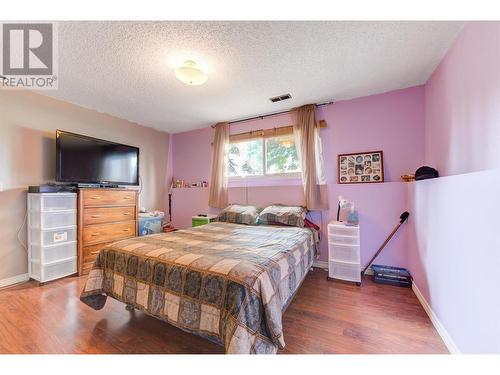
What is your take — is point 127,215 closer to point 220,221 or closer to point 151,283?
point 220,221

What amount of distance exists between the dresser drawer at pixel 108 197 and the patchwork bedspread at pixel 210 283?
1451mm

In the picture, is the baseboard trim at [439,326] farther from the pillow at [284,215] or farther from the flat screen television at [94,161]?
the flat screen television at [94,161]

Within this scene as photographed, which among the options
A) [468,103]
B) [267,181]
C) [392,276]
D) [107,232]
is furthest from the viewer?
[267,181]

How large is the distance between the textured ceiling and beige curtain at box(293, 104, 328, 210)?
260 mm

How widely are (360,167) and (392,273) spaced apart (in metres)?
1.39

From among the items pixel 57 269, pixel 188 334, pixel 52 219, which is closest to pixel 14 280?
pixel 57 269

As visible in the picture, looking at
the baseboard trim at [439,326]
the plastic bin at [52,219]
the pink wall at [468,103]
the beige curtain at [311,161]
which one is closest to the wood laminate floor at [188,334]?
the baseboard trim at [439,326]

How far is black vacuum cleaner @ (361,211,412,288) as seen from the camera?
91.4 inches

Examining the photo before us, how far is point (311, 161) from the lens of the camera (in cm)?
299

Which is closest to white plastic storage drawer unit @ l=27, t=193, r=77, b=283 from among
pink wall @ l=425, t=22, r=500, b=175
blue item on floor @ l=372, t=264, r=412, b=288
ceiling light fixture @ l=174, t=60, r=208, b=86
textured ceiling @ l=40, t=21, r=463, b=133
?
textured ceiling @ l=40, t=21, r=463, b=133

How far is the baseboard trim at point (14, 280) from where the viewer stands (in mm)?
2339

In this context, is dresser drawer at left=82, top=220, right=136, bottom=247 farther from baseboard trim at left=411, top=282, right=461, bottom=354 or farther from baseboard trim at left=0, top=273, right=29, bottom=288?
baseboard trim at left=411, top=282, right=461, bottom=354

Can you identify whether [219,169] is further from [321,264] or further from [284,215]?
[321,264]

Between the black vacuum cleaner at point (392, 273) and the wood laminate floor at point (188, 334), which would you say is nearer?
the wood laminate floor at point (188, 334)
